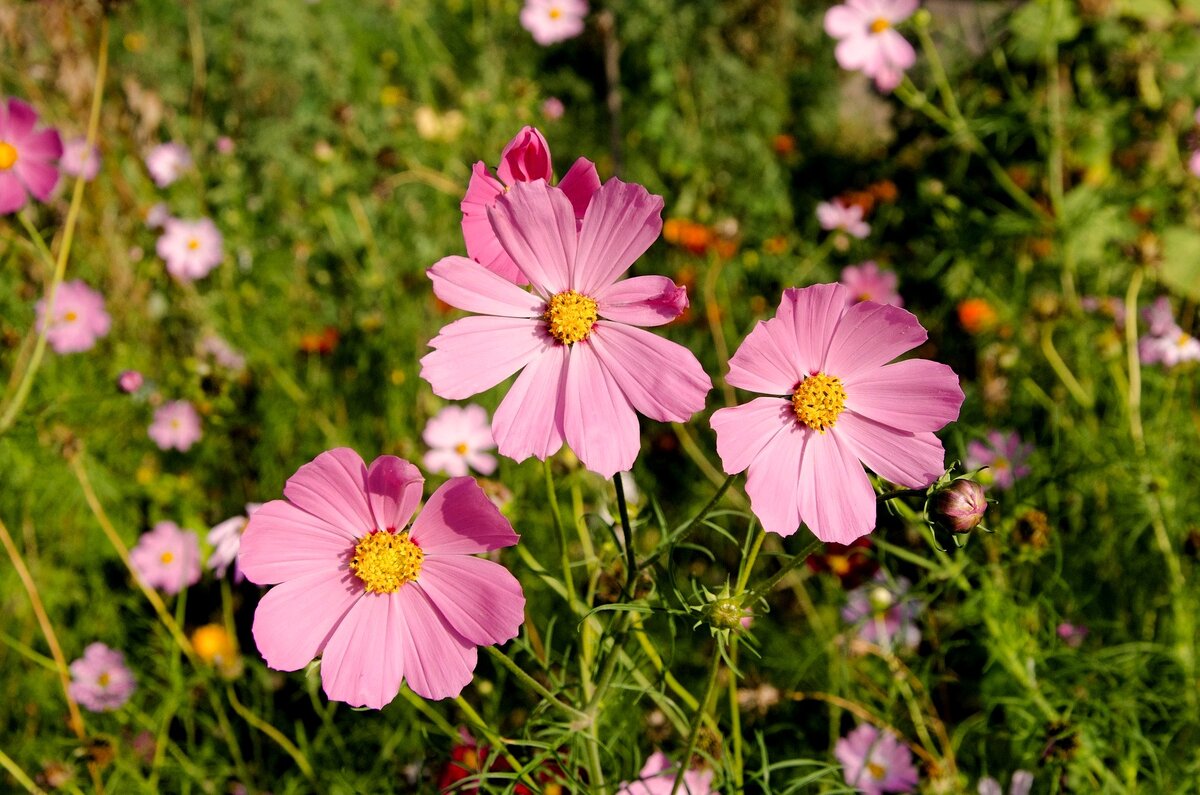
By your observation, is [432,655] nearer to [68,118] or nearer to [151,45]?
[68,118]

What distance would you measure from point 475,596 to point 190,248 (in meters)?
1.56

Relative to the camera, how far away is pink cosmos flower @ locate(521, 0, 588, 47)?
2.17m

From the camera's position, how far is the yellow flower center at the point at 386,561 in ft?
2.07

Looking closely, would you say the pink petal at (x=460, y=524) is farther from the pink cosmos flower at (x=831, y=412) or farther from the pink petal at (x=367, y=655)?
the pink cosmos flower at (x=831, y=412)

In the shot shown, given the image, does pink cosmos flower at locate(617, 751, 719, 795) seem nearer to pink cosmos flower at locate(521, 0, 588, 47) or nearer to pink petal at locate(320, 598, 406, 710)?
pink petal at locate(320, 598, 406, 710)

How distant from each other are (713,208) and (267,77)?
1.26 m

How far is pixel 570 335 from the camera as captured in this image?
64cm

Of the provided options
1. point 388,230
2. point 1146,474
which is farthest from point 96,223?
point 1146,474

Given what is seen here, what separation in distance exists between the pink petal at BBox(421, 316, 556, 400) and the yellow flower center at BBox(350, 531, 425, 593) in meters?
0.13

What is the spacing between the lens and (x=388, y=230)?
2.10 m

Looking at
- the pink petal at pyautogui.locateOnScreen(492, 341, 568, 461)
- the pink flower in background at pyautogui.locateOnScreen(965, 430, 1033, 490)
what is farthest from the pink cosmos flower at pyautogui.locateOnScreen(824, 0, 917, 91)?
the pink petal at pyautogui.locateOnScreen(492, 341, 568, 461)

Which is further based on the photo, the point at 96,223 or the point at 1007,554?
the point at 96,223

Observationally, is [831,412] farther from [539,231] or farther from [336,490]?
[336,490]

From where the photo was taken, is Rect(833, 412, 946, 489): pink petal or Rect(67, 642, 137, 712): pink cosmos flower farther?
Rect(67, 642, 137, 712): pink cosmos flower
